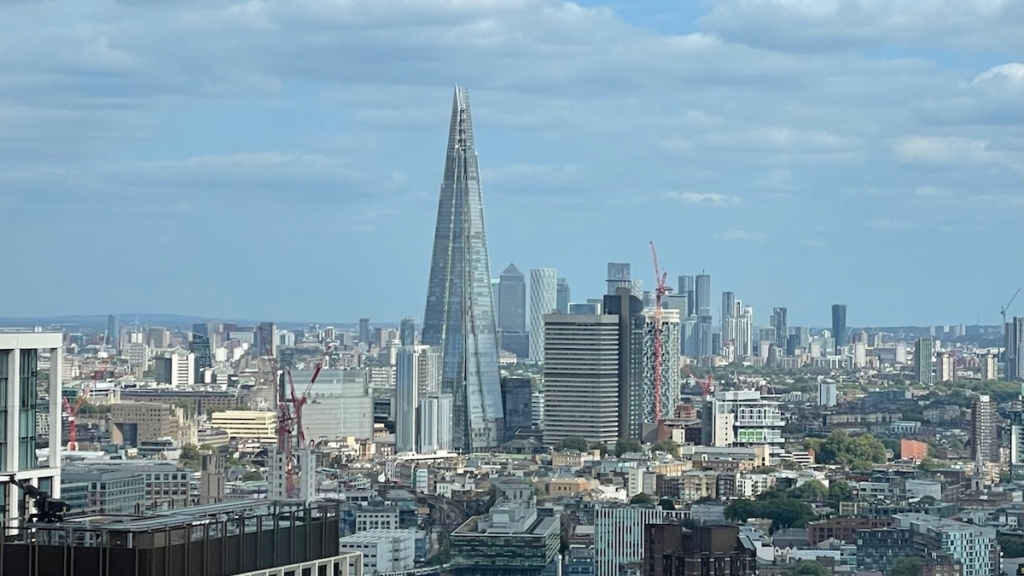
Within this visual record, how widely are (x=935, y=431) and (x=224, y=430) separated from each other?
79.1 ft

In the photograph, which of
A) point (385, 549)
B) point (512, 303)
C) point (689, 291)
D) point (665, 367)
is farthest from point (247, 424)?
point (689, 291)

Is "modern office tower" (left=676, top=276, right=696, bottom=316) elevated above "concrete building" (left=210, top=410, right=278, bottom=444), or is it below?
above

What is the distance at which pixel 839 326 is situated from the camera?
98625mm

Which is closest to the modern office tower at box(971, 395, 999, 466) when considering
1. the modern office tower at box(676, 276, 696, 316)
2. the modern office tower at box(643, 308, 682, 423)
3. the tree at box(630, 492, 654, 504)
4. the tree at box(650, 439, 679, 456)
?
the tree at box(650, 439, 679, 456)

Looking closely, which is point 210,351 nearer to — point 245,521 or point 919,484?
point 919,484

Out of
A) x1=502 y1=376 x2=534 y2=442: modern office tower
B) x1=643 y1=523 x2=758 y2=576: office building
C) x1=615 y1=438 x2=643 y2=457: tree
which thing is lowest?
x1=615 y1=438 x2=643 y2=457: tree

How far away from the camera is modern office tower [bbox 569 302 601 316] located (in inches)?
3081

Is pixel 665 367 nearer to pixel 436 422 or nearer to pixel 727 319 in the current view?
pixel 436 422

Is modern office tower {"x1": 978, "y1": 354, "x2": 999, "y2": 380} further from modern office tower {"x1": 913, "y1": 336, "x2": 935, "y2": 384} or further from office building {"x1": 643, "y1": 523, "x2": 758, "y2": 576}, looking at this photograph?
office building {"x1": 643, "y1": 523, "x2": 758, "y2": 576}

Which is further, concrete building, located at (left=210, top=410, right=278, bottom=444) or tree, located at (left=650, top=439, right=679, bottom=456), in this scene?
concrete building, located at (left=210, top=410, right=278, bottom=444)

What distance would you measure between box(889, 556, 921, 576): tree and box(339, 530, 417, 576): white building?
342 inches

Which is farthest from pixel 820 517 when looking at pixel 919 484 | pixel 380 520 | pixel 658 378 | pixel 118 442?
pixel 658 378

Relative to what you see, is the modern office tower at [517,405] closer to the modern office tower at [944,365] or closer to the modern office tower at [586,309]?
the modern office tower at [586,309]

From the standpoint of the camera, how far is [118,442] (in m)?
61.9
